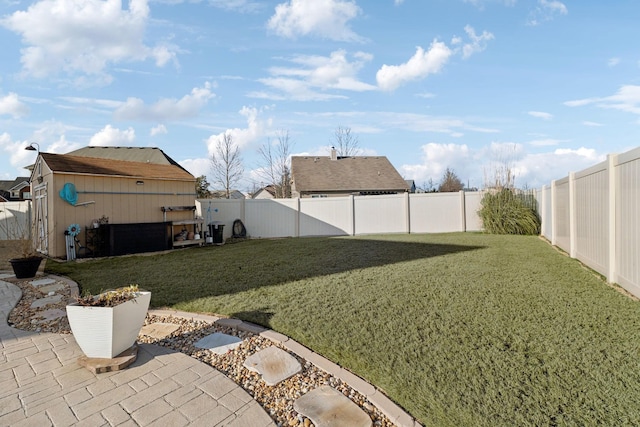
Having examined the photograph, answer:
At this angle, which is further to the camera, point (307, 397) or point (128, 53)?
point (128, 53)

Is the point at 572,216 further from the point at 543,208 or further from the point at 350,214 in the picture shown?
the point at 350,214

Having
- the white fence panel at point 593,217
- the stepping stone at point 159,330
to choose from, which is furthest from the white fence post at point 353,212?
the stepping stone at point 159,330

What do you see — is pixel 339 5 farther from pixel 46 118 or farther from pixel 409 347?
pixel 46 118

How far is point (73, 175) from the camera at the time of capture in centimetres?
824

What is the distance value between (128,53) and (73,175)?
3.36 meters

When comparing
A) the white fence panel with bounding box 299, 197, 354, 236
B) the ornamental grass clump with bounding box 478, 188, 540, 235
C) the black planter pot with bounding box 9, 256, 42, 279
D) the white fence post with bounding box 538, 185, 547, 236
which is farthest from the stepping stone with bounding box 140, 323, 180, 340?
the ornamental grass clump with bounding box 478, 188, 540, 235

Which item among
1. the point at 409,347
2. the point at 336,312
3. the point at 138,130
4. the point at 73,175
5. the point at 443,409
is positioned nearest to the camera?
the point at 443,409

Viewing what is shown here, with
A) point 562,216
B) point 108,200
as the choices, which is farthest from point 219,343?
point 108,200

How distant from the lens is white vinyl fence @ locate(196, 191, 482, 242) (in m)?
11.7

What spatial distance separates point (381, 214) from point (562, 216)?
572cm

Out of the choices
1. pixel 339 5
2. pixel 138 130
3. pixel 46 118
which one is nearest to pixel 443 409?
pixel 339 5

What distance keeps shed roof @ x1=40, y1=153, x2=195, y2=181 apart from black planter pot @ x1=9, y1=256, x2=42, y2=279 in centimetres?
308

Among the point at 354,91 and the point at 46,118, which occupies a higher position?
the point at 354,91

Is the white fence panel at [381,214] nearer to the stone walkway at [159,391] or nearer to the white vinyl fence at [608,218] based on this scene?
the white vinyl fence at [608,218]
